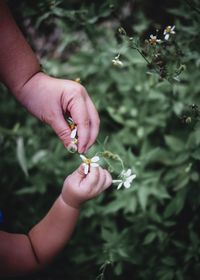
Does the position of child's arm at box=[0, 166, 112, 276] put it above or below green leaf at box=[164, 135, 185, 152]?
above

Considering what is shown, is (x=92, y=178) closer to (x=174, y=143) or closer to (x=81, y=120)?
(x=81, y=120)

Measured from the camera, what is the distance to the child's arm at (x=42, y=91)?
1.07 m

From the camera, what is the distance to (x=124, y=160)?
158cm

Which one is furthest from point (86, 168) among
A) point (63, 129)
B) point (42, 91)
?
point (42, 91)

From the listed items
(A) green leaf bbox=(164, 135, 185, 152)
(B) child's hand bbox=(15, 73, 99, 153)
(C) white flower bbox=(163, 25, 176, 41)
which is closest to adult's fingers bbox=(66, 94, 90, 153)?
(B) child's hand bbox=(15, 73, 99, 153)

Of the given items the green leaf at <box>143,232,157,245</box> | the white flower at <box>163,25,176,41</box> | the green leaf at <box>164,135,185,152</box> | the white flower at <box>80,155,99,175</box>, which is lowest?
the green leaf at <box>143,232,157,245</box>

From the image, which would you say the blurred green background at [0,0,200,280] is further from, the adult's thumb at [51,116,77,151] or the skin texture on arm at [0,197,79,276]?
the adult's thumb at [51,116,77,151]

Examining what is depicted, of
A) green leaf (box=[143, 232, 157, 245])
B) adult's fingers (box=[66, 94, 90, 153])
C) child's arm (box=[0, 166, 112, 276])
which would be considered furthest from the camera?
green leaf (box=[143, 232, 157, 245])

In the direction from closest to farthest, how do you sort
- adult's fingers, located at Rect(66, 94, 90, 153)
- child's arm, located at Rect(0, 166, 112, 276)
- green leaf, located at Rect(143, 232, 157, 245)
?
Answer: adult's fingers, located at Rect(66, 94, 90, 153) < child's arm, located at Rect(0, 166, 112, 276) < green leaf, located at Rect(143, 232, 157, 245)

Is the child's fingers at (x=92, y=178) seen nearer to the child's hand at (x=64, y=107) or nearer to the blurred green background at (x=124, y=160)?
→ the child's hand at (x=64, y=107)

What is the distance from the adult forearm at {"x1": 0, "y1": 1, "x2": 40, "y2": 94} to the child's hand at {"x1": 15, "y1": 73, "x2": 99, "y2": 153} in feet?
0.16

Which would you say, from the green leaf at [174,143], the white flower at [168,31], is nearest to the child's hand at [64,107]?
the white flower at [168,31]

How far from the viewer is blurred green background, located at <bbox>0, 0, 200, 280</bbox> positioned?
4.99 feet

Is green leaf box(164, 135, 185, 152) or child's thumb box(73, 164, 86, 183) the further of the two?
green leaf box(164, 135, 185, 152)
